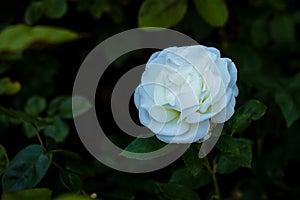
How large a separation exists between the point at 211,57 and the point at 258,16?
2.96 feet

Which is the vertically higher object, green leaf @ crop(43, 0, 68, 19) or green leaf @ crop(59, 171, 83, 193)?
green leaf @ crop(43, 0, 68, 19)

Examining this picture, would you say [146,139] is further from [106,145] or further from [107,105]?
[107,105]

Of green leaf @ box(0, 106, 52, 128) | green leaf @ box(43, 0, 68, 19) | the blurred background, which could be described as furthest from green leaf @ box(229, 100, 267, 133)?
green leaf @ box(43, 0, 68, 19)

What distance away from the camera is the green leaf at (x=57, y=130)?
5.11ft

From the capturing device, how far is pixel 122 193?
148 centimetres

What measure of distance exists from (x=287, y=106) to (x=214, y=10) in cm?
33

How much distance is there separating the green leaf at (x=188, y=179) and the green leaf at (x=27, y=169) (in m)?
0.29

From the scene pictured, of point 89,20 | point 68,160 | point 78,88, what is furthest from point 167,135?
point 89,20

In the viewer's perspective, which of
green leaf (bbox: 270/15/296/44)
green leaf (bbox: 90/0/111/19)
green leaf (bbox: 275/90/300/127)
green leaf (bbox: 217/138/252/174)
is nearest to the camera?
green leaf (bbox: 217/138/252/174)

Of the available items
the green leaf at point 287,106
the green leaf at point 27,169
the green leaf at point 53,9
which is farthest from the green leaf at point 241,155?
the green leaf at point 53,9

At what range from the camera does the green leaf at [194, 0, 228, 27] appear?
65.1 inches

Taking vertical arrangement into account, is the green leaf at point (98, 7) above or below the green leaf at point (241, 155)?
below

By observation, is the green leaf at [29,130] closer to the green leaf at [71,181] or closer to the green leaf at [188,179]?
the green leaf at [71,181]

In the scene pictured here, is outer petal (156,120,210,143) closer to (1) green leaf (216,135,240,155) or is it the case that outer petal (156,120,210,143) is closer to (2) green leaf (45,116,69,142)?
(1) green leaf (216,135,240,155)
